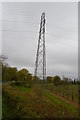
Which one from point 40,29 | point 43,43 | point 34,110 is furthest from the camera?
point 40,29

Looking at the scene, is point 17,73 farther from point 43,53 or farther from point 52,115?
point 52,115

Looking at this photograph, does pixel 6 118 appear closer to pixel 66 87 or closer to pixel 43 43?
pixel 43 43

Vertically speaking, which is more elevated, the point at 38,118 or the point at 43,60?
the point at 43,60

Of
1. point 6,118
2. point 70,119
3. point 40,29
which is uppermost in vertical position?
point 40,29

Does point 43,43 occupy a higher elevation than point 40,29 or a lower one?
lower

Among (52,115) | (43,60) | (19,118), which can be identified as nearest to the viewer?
(52,115)

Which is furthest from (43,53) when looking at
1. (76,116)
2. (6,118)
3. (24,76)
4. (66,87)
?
(24,76)

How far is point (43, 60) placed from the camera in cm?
1549

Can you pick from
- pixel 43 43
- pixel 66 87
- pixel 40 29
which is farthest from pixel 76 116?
pixel 66 87

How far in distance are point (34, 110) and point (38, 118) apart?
589 millimetres

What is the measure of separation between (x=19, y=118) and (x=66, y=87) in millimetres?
26279

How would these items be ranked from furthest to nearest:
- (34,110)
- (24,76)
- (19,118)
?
1. (24,76)
2. (19,118)
3. (34,110)

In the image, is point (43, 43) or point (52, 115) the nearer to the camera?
point (52, 115)

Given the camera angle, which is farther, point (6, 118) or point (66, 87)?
point (66, 87)
